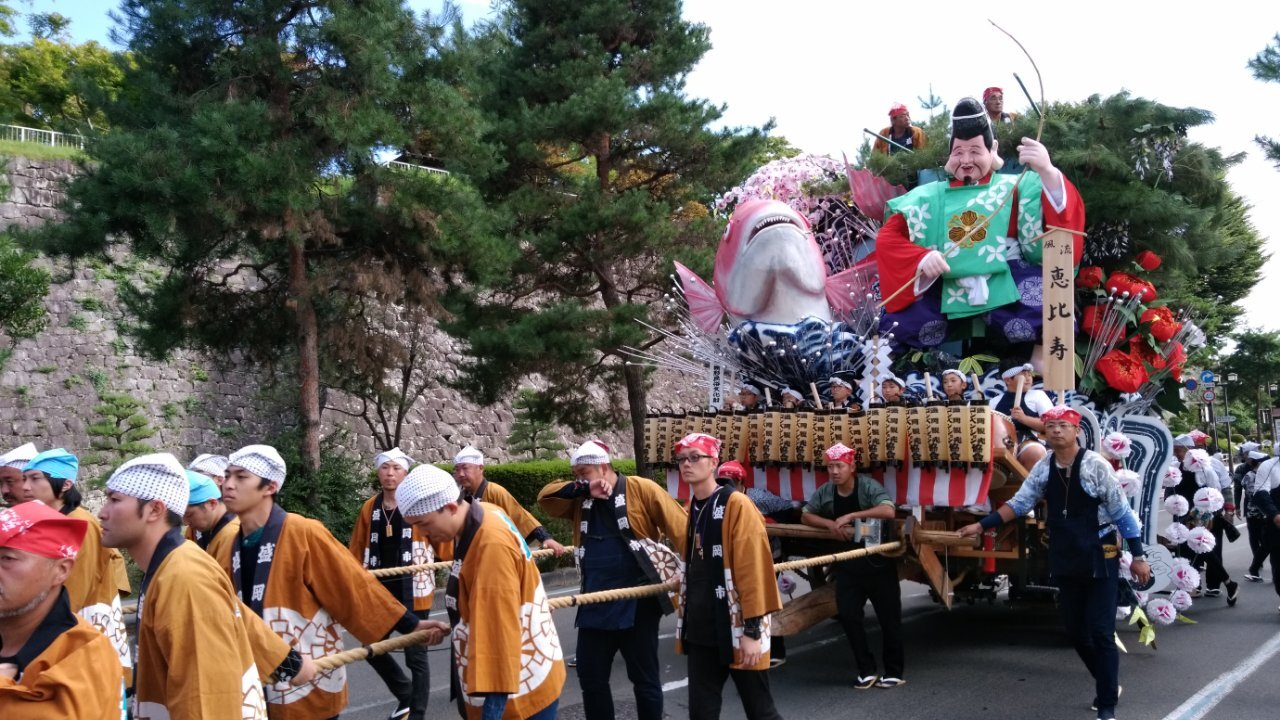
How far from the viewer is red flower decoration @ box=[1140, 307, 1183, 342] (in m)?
8.26

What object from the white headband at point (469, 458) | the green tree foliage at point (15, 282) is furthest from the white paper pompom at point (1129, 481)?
the green tree foliage at point (15, 282)

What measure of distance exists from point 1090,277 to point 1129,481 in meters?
2.23

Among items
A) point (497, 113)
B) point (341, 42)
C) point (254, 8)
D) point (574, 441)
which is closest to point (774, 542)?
point (341, 42)

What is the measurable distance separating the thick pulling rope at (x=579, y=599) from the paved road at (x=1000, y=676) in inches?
35.0

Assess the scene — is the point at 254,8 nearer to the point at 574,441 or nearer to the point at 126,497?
the point at 126,497

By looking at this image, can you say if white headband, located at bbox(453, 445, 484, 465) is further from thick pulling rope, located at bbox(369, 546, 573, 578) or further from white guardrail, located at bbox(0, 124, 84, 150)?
white guardrail, located at bbox(0, 124, 84, 150)

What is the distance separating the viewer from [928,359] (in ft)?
28.1

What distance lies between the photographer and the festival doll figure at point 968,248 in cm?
834

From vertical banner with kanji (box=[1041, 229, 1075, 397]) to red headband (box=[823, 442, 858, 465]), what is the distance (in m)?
1.90

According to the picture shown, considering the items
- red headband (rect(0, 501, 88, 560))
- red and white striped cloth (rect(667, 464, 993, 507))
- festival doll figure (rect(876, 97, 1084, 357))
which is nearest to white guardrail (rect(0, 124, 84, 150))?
festival doll figure (rect(876, 97, 1084, 357))

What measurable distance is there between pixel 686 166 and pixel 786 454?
853 centimetres

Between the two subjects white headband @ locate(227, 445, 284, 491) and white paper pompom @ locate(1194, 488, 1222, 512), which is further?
white paper pompom @ locate(1194, 488, 1222, 512)

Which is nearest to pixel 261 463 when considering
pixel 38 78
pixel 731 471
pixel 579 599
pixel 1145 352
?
pixel 579 599

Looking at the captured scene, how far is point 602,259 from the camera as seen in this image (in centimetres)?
1428
